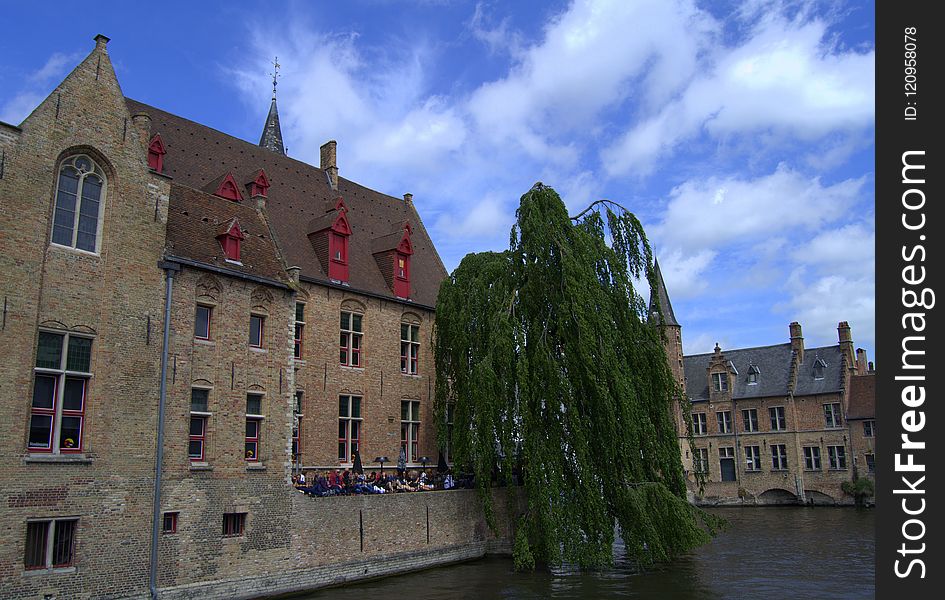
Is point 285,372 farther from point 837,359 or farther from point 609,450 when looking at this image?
point 837,359

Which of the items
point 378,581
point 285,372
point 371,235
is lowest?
point 378,581

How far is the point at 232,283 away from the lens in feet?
50.9

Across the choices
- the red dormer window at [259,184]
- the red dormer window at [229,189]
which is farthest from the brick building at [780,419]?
the red dormer window at [229,189]

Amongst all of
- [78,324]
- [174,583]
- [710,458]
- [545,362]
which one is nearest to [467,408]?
[545,362]

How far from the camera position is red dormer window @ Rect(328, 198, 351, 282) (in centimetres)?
2123

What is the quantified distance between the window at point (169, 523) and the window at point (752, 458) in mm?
36870

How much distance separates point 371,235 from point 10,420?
47.6 feet

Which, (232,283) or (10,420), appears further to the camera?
(232,283)

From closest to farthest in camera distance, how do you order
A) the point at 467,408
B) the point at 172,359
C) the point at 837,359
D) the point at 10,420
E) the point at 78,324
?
1. the point at 10,420
2. the point at 78,324
3. the point at 172,359
4. the point at 467,408
5. the point at 837,359

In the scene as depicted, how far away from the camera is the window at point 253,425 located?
15430 millimetres

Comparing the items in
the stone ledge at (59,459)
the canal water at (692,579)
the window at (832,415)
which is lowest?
the canal water at (692,579)

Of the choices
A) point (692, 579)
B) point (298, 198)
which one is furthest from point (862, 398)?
point (298, 198)

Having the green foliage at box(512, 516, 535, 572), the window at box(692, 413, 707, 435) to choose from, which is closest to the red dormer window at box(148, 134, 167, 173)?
the green foliage at box(512, 516, 535, 572)

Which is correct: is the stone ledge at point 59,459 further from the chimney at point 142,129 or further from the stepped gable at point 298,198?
the stepped gable at point 298,198
